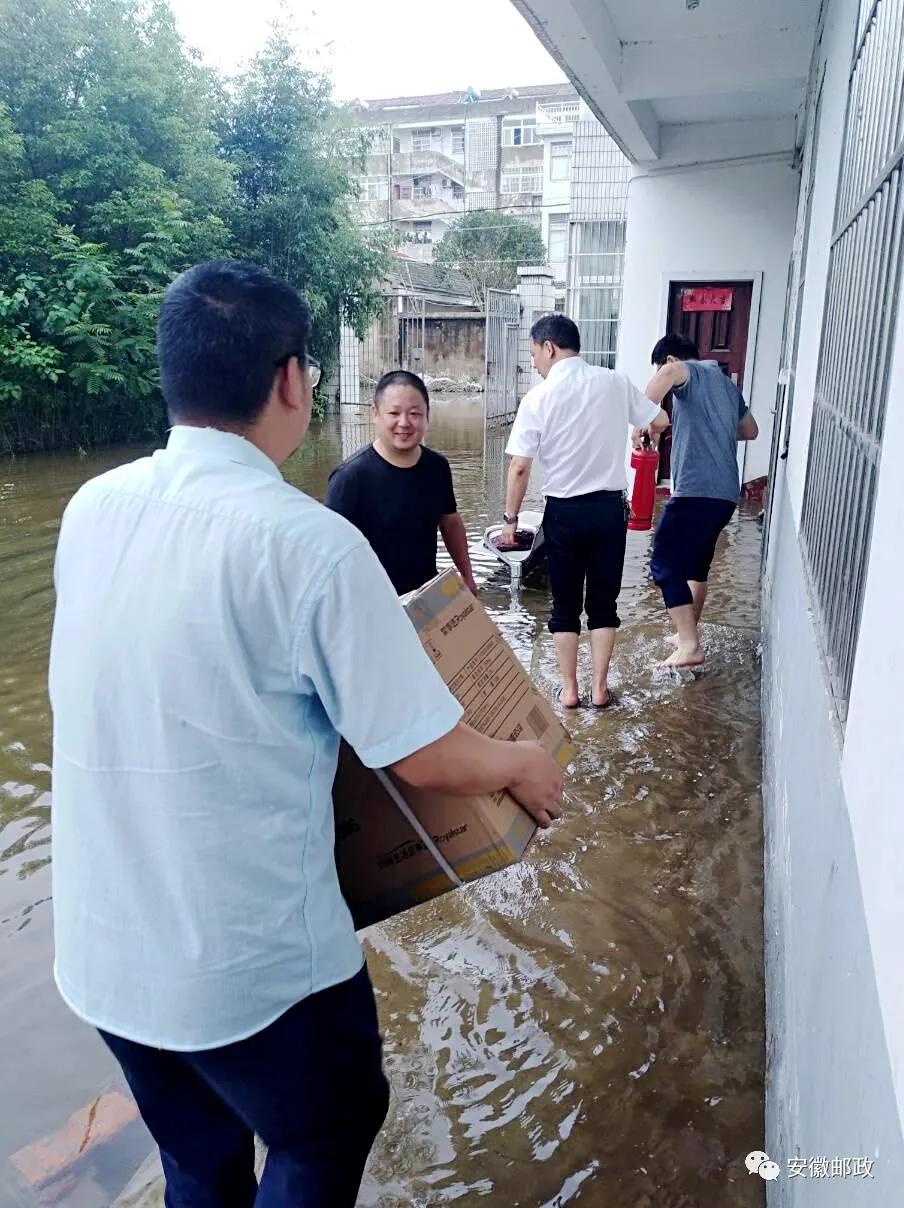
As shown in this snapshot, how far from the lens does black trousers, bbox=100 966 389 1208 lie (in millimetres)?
1281

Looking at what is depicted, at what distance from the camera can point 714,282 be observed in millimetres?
9055

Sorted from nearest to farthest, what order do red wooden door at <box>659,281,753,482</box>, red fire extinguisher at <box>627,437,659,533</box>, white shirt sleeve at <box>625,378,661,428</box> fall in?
white shirt sleeve at <box>625,378,661,428</box>
red fire extinguisher at <box>627,437,659,533</box>
red wooden door at <box>659,281,753,482</box>

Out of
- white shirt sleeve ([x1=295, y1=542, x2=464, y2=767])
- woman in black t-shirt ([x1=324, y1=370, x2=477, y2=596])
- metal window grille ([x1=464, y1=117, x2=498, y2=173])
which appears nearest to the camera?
white shirt sleeve ([x1=295, y1=542, x2=464, y2=767])

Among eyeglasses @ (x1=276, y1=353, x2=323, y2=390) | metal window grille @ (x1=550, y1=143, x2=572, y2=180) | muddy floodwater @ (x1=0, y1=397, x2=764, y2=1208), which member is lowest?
muddy floodwater @ (x1=0, y1=397, x2=764, y2=1208)

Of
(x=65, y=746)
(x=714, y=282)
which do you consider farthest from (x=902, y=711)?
(x=714, y=282)

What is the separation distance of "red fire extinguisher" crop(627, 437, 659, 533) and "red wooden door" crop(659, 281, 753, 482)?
3.92m

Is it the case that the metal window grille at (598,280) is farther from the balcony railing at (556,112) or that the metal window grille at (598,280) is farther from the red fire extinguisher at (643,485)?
the balcony railing at (556,112)

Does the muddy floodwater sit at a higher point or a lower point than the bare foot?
lower

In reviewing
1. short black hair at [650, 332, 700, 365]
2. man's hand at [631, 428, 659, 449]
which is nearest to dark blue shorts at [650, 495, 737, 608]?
man's hand at [631, 428, 659, 449]

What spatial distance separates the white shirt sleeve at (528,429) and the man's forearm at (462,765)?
9.81 feet

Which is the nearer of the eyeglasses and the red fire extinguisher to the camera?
the eyeglasses

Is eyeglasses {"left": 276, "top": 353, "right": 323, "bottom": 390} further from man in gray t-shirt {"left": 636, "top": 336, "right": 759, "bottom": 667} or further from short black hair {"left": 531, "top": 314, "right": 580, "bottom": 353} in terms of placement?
man in gray t-shirt {"left": 636, "top": 336, "right": 759, "bottom": 667}

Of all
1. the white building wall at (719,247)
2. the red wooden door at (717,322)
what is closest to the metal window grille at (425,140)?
the white building wall at (719,247)

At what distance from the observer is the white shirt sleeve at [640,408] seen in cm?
428
